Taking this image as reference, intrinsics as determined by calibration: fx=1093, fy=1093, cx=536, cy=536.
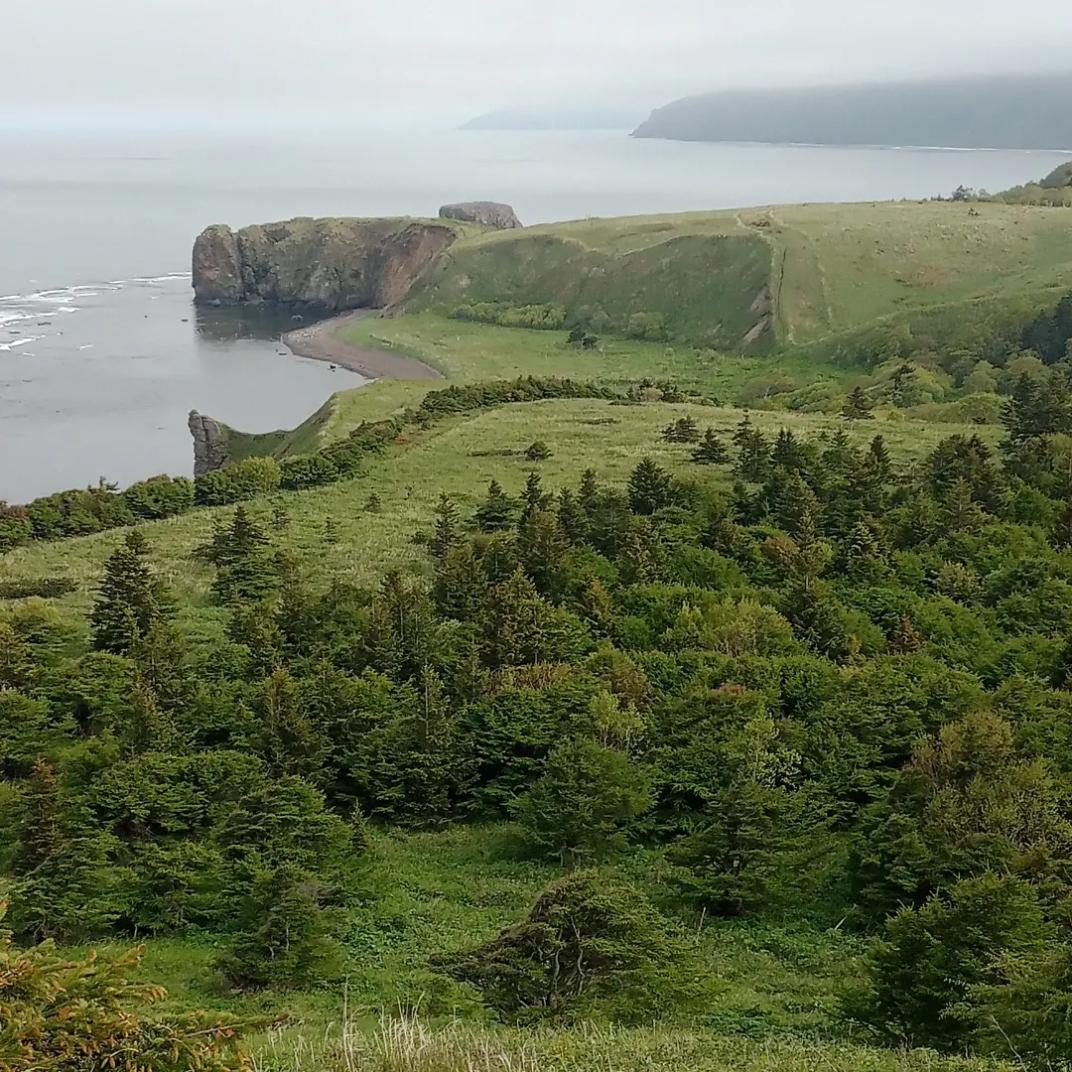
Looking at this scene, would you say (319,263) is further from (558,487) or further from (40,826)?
(40,826)

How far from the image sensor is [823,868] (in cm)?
1936

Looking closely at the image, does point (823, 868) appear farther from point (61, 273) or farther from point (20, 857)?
Answer: point (61, 273)

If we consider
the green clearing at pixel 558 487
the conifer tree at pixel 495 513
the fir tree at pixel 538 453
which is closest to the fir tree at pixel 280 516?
the green clearing at pixel 558 487

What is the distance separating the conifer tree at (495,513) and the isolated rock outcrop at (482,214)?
142 m

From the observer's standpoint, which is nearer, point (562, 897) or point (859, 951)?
point (562, 897)

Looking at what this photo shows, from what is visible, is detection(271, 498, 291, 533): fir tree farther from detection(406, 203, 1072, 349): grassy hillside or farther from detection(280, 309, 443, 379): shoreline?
detection(406, 203, 1072, 349): grassy hillside

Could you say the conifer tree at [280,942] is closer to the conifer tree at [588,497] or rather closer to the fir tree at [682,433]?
the conifer tree at [588,497]

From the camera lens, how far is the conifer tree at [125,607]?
94.9ft

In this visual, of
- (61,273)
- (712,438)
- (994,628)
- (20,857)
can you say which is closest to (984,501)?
(994,628)

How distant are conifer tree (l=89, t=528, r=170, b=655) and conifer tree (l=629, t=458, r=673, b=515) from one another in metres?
16.3

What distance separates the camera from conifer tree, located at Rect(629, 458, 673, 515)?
38.6m

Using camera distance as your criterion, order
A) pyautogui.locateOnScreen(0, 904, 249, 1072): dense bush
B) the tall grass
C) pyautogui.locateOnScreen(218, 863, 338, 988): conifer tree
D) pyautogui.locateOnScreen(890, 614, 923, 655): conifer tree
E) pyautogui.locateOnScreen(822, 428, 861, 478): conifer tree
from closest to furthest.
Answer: pyautogui.locateOnScreen(0, 904, 249, 1072): dense bush → the tall grass → pyautogui.locateOnScreen(218, 863, 338, 988): conifer tree → pyautogui.locateOnScreen(890, 614, 923, 655): conifer tree → pyautogui.locateOnScreen(822, 428, 861, 478): conifer tree

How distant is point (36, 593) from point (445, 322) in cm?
9644

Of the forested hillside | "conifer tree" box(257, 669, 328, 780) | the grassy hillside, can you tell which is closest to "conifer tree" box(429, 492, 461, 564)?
the forested hillside
